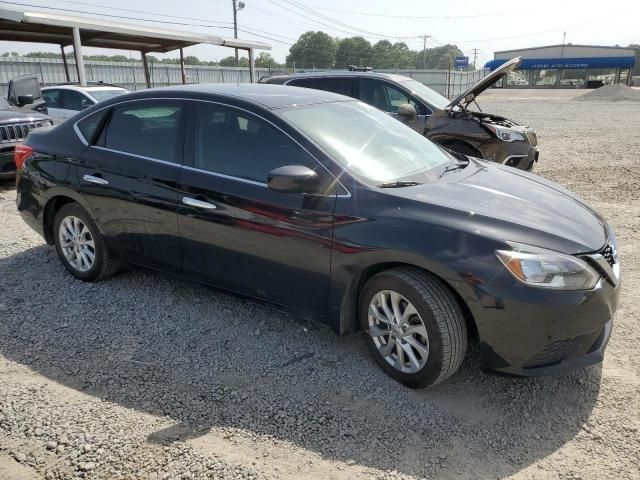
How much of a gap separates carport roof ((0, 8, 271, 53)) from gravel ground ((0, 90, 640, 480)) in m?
12.0

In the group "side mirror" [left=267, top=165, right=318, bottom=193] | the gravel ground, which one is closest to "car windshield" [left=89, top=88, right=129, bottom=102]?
the gravel ground

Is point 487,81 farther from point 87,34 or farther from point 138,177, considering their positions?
point 87,34

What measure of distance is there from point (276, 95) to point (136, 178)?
1234mm

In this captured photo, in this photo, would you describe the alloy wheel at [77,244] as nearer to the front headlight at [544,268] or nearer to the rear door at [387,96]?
the front headlight at [544,268]

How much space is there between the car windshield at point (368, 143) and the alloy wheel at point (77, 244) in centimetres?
217

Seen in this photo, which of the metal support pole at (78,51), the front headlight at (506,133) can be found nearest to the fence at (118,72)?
the metal support pole at (78,51)

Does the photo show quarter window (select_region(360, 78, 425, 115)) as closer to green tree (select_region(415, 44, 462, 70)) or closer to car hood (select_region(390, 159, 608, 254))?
car hood (select_region(390, 159, 608, 254))

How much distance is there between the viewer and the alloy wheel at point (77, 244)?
4.42 meters

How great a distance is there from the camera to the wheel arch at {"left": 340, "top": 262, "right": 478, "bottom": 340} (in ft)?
9.32

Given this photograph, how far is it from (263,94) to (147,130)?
3.18 feet

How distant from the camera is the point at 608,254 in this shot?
296 centimetres

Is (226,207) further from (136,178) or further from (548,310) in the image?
(548,310)

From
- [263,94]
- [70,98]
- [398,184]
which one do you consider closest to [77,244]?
[263,94]

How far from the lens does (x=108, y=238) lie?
4.23 metres
